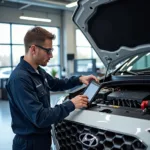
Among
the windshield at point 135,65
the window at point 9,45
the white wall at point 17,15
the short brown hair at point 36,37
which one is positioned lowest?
the windshield at point 135,65

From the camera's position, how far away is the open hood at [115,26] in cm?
233

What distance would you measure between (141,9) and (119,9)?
8.9 inches

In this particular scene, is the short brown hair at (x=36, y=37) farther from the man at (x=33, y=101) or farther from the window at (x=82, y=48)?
the window at (x=82, y=48)

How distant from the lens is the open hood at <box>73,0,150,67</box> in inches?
91.6

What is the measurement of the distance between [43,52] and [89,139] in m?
0.72

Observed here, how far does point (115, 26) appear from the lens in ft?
8.45

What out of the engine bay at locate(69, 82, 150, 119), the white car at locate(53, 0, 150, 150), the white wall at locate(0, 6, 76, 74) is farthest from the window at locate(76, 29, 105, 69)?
the engine bay at locate(69, 82, 150, 119)

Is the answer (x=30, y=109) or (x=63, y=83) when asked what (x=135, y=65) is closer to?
Result: (x=63, y=83)

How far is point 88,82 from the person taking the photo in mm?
2428

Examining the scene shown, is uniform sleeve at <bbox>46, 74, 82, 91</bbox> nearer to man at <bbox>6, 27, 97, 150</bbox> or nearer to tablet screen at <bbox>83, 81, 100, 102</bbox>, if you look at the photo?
tablet screen at <bbox>83, 81, 100, 102</bbox>

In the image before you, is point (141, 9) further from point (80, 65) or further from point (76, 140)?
point (80, 65)

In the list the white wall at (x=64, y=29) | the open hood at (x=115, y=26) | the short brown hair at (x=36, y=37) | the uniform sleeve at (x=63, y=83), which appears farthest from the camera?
the white wall at (x=64, y=29)

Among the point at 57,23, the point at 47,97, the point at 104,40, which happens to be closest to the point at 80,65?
the point at 57,23

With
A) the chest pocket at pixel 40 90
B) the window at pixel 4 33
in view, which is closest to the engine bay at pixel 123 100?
the chest pocket at pixel 40 90
